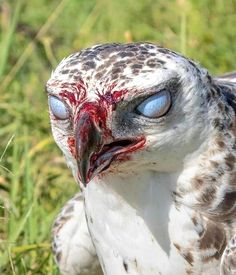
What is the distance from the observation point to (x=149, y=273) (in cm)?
471

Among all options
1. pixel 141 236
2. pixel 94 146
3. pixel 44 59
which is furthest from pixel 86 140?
pixel 44 59

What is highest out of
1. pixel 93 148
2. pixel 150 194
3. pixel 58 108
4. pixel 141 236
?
pixel 58 108

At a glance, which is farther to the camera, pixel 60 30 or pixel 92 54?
pixel 60 30

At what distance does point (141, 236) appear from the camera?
464 cm

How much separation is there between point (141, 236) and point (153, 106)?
0.60 metres

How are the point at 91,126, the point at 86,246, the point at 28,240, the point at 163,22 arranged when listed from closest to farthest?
the point at 91,126
the point at 86,246
the point at 28,240
the point at 163,22

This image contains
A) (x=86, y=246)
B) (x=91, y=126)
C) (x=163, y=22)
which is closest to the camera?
(x=91, y=126)

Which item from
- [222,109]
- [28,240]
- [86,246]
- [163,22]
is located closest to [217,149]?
[222,109]

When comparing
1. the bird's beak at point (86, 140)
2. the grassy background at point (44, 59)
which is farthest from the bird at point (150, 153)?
the grassy background at point (44, 59)

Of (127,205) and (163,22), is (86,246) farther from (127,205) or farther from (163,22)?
(163,22)

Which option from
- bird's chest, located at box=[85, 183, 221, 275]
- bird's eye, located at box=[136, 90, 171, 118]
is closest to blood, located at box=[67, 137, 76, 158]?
bird's eye, located at box=[136, 90, 171, 118]

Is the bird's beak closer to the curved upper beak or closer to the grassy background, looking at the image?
the curved upper beak

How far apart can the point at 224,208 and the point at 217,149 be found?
0.21 m

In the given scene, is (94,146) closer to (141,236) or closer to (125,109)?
(125,109)
